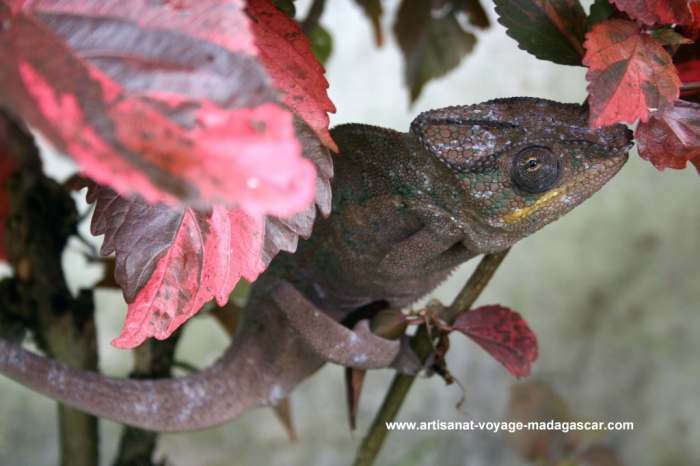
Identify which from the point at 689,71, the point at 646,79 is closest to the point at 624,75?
the point at 646,79

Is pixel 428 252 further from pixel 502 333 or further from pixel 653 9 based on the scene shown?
pixel 653 9

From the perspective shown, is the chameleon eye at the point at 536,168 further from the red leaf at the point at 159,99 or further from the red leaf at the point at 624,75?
the red leaf at the point at 159,99

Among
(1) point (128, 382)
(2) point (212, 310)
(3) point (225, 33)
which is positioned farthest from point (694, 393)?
(3) point (225, 33)

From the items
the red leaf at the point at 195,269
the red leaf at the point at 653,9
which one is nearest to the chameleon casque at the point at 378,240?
the red leaf at the point at 653,9

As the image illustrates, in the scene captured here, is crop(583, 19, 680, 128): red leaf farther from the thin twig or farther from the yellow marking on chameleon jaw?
the thin twig

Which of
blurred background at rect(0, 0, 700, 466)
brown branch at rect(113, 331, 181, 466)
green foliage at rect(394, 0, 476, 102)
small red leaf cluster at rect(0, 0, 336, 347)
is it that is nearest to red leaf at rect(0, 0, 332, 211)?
small red leaf cluster at rect(0, 0, 336, 347)

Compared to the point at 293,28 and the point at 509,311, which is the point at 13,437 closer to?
the point at 509,311
